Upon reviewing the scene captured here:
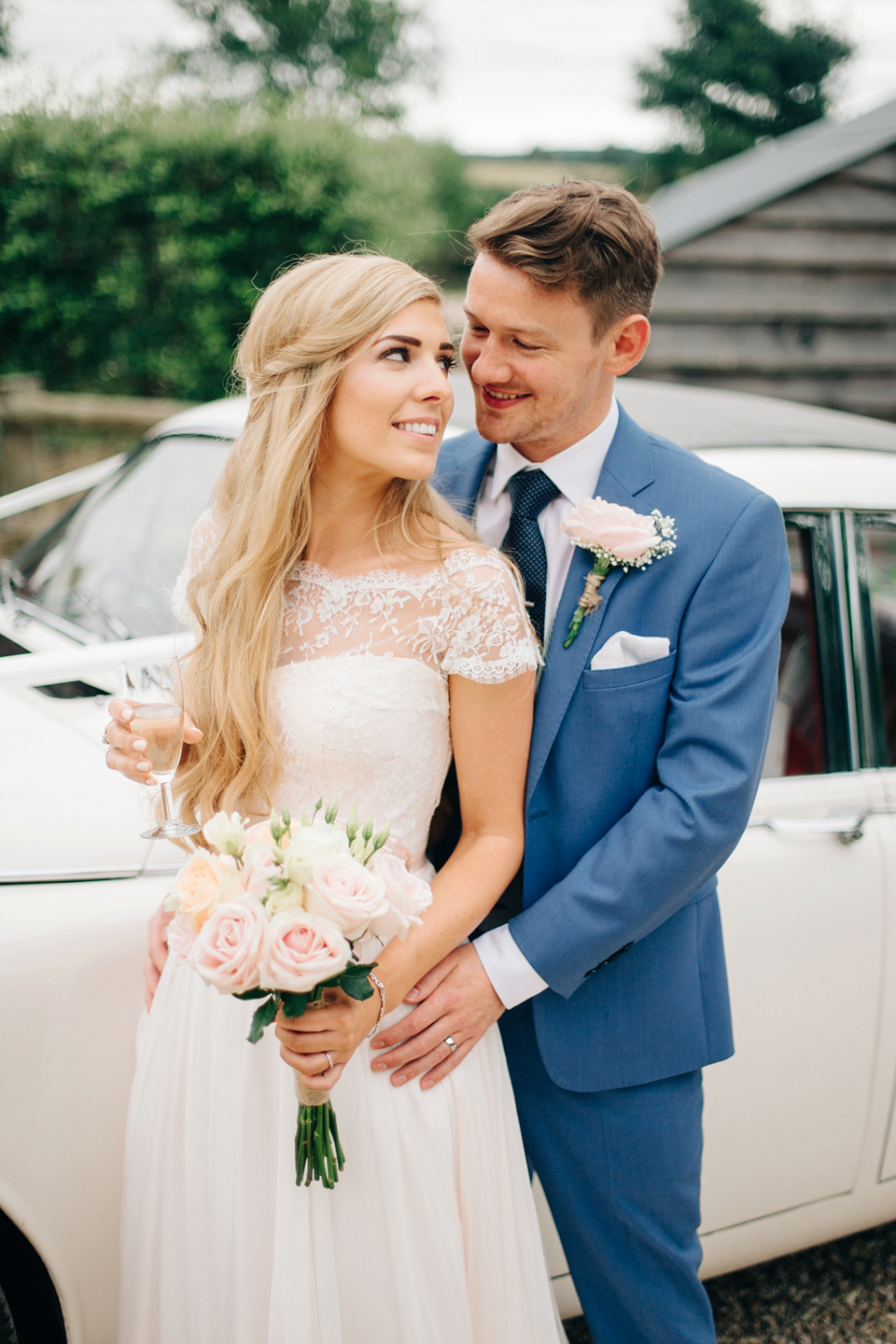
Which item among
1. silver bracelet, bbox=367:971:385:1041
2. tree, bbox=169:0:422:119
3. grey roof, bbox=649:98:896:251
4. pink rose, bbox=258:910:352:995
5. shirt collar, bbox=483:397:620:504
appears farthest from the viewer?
tree, bbox=169:0:422:119

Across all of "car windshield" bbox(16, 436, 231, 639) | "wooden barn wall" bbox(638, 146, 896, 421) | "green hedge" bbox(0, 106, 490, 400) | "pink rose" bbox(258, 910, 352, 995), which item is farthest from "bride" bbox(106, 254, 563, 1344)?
"green hedge" bbox(0, 106, 490, 400)

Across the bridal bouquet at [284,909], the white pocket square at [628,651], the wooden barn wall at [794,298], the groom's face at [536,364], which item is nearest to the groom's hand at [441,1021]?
the bridal bouquet at [284,909]

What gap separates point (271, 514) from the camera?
187 centimetres

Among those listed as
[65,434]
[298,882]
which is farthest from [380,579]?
[65,434]

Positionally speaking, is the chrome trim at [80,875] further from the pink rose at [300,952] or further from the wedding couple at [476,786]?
the pink rose at [300,952]

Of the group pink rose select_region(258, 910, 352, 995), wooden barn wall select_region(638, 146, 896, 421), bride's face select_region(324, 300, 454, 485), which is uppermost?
wooden barn wall select_region(638, 146, 896, 421)

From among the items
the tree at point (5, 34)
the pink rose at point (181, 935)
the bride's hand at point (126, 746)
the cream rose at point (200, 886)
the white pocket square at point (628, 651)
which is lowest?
the pink rose at point (181, 935)

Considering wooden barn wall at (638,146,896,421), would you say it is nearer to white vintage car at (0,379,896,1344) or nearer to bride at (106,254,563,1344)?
white vintage car at (0,379,896,1344)

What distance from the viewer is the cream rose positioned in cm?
135

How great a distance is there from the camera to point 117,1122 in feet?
5.55

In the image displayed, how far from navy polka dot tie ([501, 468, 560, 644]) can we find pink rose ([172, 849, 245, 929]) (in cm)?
76

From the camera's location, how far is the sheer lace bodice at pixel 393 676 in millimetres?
1731

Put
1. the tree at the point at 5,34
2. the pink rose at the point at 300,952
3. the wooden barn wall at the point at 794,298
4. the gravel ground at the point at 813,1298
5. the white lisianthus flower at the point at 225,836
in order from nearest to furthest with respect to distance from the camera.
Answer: the pink rose at the point at 300,952, the white lisianthus flower at the point at 225,836, the gravel ground at the point at 813,1298, the wooden barn wall at the point at 794,298, the tree at the point at 5,34

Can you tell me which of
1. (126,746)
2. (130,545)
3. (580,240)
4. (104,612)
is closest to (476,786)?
(126,746)
